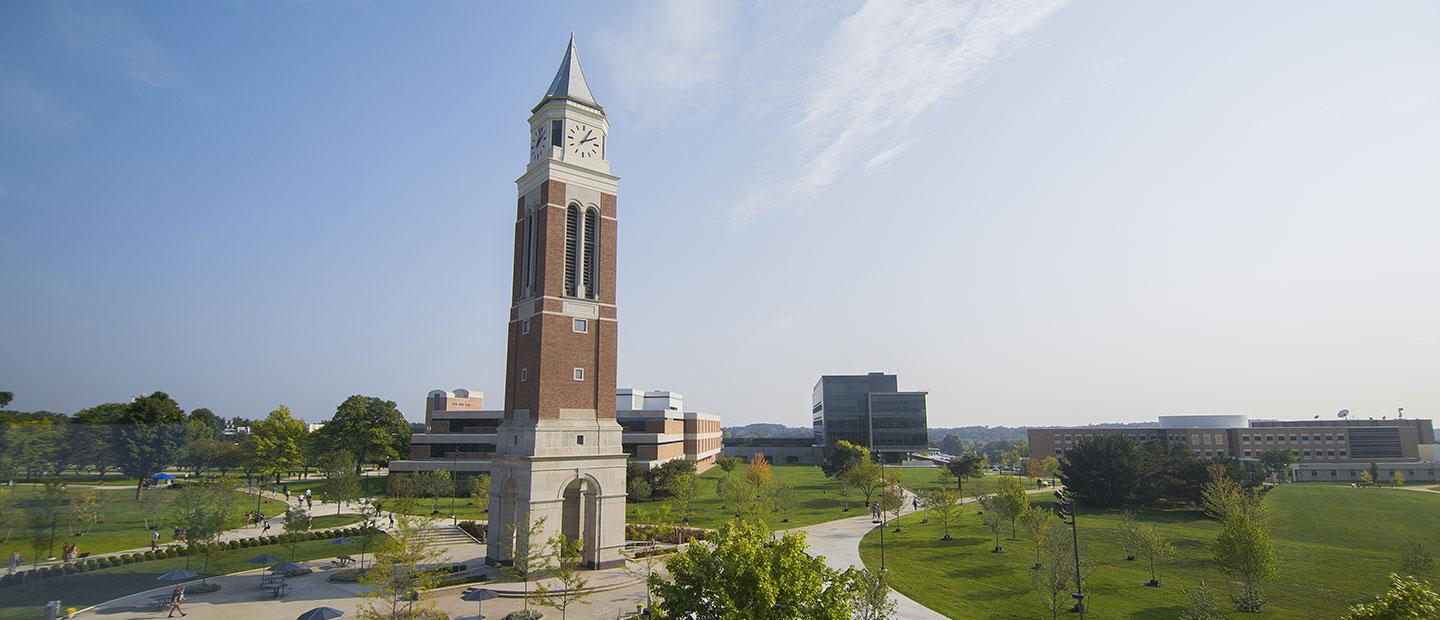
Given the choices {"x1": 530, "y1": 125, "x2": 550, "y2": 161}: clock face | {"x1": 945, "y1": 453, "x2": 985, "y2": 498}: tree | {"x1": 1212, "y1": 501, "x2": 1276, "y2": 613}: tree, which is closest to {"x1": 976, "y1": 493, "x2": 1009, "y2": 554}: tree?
{"x1": 1212, "y1": 501, "x2": 1276, "y2": 613}: tree

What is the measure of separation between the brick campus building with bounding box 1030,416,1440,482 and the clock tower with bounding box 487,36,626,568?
288 ft

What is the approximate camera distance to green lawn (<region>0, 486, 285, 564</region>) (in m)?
36.7

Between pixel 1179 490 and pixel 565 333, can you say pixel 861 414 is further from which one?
pixel 565 333

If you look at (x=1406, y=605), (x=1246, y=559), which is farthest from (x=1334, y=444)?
(x=1406, y=605)

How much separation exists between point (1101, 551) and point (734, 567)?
3451cm

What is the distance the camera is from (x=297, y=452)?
76062 millimetres

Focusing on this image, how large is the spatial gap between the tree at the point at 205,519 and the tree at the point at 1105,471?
62.9 m

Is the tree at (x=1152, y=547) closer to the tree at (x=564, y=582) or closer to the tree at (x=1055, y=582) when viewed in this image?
the tree at (x=1055, y=582)

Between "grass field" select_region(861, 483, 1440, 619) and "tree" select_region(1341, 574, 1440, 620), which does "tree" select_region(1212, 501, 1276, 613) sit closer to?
"grass field" select_region(861, 483, 1440, 619)

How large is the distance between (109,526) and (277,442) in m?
27.7

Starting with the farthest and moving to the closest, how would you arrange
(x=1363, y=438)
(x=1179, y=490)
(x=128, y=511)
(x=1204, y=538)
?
(x=1363, y=438), (x=1179, y=490), (x=128, y=511), (x=1204, y=538)

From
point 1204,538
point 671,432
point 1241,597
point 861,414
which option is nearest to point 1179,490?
point 1204,538

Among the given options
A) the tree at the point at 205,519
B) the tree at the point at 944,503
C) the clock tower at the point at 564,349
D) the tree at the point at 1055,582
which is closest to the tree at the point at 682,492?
the clock tower at the point at 564,349

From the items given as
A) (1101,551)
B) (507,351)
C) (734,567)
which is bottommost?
(1101,551)
